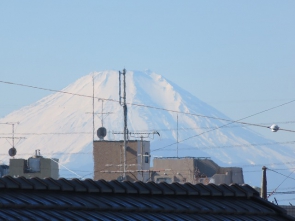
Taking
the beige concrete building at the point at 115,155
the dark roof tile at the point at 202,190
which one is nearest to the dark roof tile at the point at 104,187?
the dark roof tile at the point at 202,190

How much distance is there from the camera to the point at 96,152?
7038 centimetres

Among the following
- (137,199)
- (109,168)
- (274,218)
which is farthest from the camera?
(109,168)

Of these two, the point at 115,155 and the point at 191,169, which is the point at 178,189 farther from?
the point at 191,169

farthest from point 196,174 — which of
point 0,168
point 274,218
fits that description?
point 274,218

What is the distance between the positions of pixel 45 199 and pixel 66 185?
72 cm

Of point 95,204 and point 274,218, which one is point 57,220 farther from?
point 274,218

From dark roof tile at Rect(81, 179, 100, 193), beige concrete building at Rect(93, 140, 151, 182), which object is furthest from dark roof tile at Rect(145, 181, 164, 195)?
beige concrete building at Rect(93, 140, 151, 182)

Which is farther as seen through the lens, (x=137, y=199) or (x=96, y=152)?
(x=96, y=152)

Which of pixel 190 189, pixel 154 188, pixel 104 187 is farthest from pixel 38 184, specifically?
pixel 190 189

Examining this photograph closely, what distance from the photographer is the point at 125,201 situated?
16891 mm

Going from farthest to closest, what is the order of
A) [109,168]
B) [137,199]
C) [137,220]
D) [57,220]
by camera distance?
[109,168] → [137,199] → [137,220] → [57,220]

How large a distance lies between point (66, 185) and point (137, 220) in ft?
4.78

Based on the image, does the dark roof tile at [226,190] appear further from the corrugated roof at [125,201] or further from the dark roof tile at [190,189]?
the dark roof tile at [190,189]

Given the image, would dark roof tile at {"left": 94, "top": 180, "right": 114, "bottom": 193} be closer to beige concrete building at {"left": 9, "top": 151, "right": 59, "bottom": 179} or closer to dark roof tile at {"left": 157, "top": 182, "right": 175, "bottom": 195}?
dark roof tile at {"left": 157, "top": 182, "right": 175, "bottom": 195}
